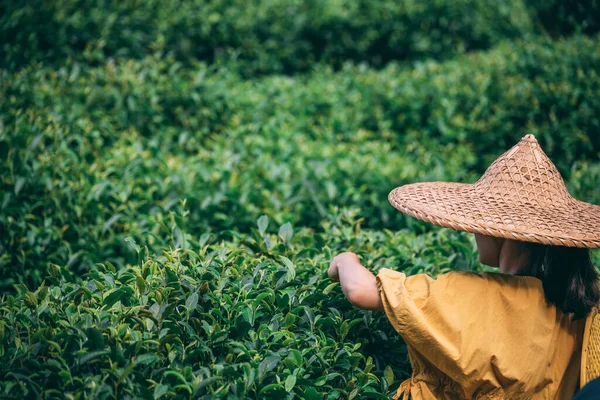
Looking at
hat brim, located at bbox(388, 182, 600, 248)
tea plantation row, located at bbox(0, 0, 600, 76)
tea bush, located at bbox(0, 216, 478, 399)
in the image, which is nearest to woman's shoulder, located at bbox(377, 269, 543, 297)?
hat brim, located at bbox(388, 182, 600, 248)

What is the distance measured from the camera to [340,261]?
209 centimetres

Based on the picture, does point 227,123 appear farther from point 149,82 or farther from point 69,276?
point 69,276

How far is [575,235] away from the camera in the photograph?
5.71 feet

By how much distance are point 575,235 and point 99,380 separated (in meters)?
1.34

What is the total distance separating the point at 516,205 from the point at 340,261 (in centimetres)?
59

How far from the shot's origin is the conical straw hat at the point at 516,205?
1.75 metres

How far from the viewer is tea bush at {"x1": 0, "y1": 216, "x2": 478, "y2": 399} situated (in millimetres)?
1679

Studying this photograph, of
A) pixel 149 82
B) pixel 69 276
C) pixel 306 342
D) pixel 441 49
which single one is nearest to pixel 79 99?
pixel 149 82

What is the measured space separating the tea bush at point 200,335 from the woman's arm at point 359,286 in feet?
0.52

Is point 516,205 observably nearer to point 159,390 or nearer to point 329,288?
point 329,288

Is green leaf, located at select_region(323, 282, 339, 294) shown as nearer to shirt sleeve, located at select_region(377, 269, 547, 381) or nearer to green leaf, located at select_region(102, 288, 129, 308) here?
shirt sleeve, located at select_region(377, 269, 547, 381)

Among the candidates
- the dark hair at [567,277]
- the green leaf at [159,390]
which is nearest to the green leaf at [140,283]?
the green leaf at [159,390]

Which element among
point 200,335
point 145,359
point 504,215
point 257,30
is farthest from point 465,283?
point 257,30

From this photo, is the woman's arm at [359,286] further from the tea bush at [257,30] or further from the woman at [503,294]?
the tea bush at [257,30]
